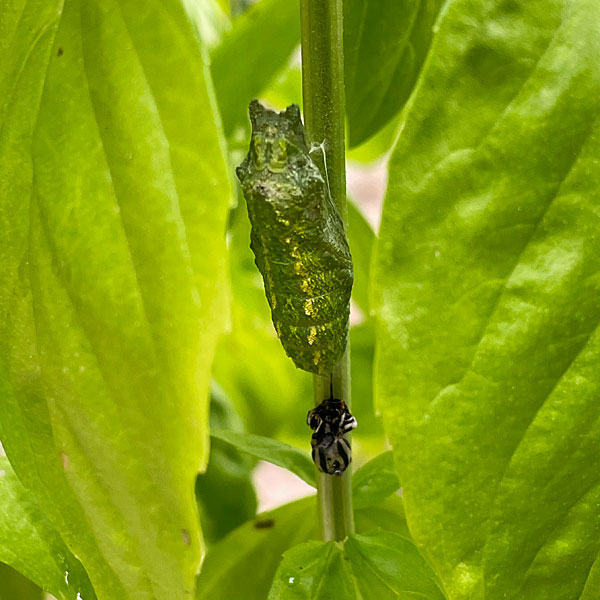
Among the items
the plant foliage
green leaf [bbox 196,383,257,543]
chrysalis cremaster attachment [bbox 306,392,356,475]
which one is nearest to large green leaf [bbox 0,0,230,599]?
the plant foliage

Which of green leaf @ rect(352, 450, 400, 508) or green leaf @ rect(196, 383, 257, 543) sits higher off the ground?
green leaf @ rect(196, 383, 257, 543)

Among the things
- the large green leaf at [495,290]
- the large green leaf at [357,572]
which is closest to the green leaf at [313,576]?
the large green leaf at [357,572]

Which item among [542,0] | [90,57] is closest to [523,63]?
[542,0]

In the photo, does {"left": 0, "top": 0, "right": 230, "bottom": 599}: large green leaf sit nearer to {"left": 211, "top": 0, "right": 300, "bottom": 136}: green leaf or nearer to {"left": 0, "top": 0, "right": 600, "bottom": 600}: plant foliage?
{"left": 0, "top": 0, "right": 600, "bottom": 600}: plant foliage

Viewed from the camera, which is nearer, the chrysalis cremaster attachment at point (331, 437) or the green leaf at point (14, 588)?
the chrysalis cremaster attachment at point (331, 437)

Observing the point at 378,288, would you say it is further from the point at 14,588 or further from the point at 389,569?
the point at 14,588

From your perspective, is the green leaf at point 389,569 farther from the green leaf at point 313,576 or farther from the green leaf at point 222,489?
the green leaf at point 222,489
